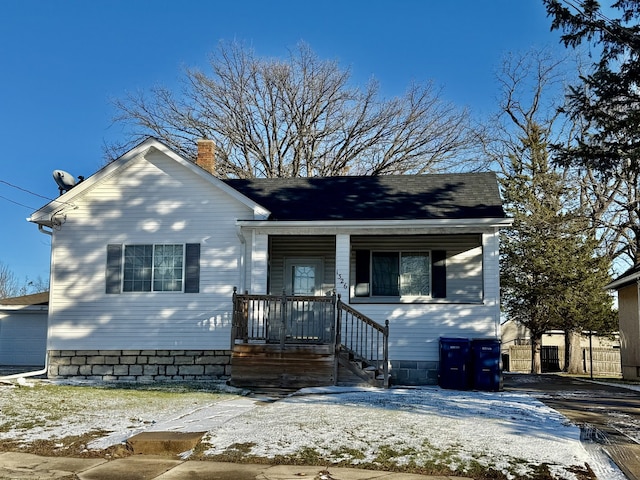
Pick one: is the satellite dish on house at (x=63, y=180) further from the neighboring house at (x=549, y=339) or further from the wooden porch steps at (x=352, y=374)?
the neighboring house at (x=549, y=339)

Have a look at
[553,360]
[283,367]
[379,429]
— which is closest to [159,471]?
[379,429]

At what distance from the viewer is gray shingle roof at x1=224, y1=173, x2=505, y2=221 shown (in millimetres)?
15344

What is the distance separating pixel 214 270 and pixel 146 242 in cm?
174

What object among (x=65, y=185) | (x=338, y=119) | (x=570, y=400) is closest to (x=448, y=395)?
(x=570, y=400)

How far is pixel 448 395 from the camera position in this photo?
468 inches

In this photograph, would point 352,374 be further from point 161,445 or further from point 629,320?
point 629,320

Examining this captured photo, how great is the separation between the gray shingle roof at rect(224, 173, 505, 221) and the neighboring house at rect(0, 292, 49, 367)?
11037mm

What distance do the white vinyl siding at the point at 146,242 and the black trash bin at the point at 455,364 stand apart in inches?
191

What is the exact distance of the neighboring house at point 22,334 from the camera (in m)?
24.3

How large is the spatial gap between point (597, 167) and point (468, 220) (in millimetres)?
4805

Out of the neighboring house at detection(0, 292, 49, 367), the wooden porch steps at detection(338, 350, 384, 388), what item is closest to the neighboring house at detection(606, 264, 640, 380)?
the wooden porch steps at detection(338, 350, 384, 388)

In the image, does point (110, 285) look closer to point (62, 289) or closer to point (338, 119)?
point (62, 289)

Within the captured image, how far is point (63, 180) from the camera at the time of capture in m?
16.7

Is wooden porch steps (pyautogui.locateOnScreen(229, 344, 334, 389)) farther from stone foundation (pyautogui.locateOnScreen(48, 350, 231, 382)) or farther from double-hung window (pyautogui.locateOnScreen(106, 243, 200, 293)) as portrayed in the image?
double-hung window (pyautogui.locateOnScreen(106, 243, 200, 293))
